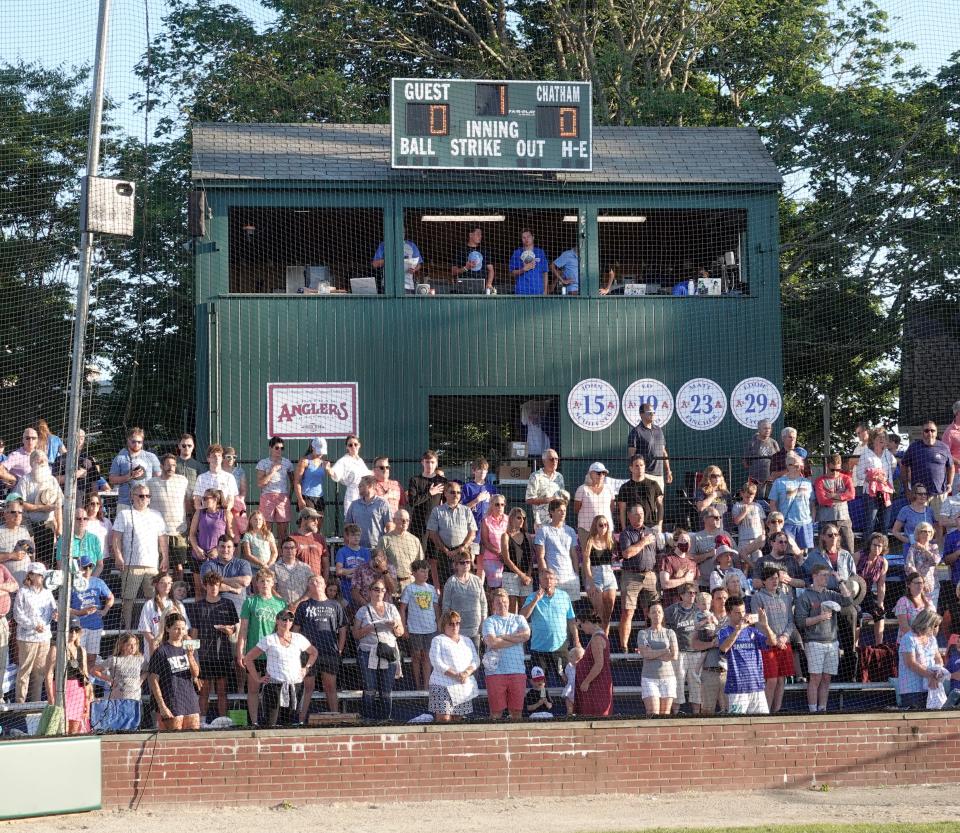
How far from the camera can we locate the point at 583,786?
41.6ft

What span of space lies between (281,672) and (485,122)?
8791 millimetres

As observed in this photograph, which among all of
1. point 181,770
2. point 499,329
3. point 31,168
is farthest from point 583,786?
point 31,168

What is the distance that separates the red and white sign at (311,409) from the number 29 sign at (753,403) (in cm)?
517

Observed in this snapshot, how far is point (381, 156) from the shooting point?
20188mm

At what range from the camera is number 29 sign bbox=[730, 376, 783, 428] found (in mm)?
19812

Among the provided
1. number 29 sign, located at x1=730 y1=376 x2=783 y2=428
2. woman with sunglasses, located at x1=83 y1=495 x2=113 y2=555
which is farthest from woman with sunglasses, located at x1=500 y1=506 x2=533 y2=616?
number 29 sign, located at x1=730 y1=376 x2=783 y2=428

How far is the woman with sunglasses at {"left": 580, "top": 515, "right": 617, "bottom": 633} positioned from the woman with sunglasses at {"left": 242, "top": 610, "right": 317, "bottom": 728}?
10.3 ft

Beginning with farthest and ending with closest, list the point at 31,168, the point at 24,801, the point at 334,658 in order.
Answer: the point at 31,168, the point at 334,658, the point at 24,801

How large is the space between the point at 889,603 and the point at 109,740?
8.66 meters

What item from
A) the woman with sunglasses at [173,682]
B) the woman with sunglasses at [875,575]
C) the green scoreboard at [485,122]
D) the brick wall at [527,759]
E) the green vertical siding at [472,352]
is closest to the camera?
the brick wall at [527,759]

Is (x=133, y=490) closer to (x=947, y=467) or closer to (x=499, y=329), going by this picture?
(x=499, y=329)

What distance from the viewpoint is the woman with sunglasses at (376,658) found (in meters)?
13.6

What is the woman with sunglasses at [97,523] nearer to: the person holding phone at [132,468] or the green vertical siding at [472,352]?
the person holding phone at [132,468]

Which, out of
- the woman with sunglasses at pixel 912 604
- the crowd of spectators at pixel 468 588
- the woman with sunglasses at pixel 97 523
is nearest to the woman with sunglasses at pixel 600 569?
the crowd of spectators at pixel 468 588
